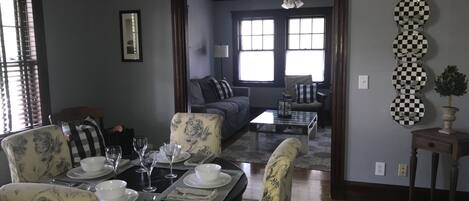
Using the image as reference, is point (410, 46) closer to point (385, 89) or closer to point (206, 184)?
point (385, 89)

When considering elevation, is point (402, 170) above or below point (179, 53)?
below

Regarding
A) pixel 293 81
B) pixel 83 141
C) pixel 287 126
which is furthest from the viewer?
pixel 293 81

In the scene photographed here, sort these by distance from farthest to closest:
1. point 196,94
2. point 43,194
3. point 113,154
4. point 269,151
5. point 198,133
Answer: point 196,94
point 269,151
point 198,133
point 113,154
point 43,194

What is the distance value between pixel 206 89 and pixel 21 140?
4.24m

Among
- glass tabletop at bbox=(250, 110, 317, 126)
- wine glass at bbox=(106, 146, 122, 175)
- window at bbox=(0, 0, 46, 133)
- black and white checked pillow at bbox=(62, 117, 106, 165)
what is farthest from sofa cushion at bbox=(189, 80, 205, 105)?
wine glass at bbox=(106, 146, 122, 175)

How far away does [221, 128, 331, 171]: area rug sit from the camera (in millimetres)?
4574

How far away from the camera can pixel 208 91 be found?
6312 mm

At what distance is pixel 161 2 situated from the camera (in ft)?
12.7

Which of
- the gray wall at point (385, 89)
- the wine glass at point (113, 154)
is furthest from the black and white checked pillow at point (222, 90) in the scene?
the wine glass at point (113, 154)

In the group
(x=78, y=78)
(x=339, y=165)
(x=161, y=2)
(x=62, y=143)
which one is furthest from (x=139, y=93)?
(x=339, y=165)

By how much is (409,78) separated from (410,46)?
0.86 feet

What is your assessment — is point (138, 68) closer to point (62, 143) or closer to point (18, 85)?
point (18, 85)

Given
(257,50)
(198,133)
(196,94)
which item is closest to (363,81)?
(198,133)

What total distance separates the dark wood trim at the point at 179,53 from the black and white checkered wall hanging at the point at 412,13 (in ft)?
6.59
